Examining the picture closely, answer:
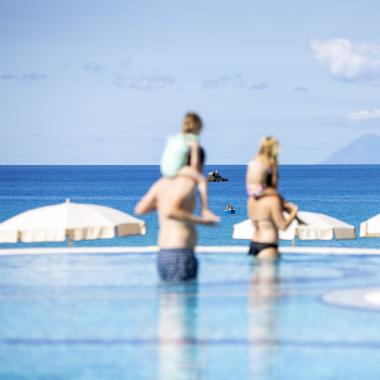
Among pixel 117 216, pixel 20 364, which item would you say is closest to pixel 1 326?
pixel 20 364

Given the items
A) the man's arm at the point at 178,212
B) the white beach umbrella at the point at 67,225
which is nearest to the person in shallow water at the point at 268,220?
the man's arm at the point at 178,212

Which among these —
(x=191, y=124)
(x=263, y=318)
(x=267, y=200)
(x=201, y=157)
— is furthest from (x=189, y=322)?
(x=267, y=200)

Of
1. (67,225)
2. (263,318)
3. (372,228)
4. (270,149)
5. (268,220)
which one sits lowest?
(263,318)

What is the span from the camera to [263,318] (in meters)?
8.85

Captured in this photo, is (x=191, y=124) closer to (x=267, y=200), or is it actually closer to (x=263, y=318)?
(x=267, y=200)

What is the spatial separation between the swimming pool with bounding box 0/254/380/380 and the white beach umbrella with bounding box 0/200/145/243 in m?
3.92

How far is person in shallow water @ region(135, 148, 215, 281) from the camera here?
34.3ft

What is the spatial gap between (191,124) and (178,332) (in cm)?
305

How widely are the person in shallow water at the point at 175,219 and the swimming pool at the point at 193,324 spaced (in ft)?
0.83

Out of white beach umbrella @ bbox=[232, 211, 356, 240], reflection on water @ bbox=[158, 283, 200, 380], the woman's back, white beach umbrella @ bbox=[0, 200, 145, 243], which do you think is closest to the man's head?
reflection on water @ bbox=[158, 283, 200, 380]

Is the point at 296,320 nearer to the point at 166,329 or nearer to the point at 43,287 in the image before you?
the point at 166,329

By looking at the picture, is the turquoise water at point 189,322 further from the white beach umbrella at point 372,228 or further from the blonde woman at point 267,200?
the white beach umbrella at point 372,228

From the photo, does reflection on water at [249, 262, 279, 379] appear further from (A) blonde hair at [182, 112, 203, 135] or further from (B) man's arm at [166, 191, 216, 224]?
(A) blonde hair at [182, 112, 203, 135]

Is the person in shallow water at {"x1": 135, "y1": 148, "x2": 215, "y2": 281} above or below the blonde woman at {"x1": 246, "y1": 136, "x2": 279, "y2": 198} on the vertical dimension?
below
